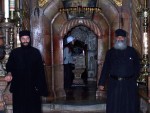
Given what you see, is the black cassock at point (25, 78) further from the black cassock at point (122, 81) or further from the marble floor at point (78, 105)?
the marble floor at point (78, 105)

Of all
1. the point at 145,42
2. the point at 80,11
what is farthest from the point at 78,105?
the point at 80,11

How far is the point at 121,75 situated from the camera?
7141 mm

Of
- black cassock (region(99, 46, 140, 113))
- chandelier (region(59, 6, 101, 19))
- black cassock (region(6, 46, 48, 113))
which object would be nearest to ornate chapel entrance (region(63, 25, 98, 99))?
chandelier (region(59, 6, 101, 19))

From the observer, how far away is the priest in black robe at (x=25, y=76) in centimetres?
684

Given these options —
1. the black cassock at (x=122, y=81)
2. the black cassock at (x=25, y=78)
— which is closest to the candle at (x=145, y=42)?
the black cassock at (x=122, y=81)

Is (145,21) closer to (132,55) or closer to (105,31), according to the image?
(105,31)

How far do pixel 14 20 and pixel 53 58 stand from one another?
191 cm

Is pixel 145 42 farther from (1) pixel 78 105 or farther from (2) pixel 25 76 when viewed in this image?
(2) pixel 25 76

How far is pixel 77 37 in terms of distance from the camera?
51.5 ft

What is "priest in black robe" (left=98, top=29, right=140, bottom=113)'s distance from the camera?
716 cm

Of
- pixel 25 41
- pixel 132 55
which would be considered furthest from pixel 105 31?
pixel 25 41

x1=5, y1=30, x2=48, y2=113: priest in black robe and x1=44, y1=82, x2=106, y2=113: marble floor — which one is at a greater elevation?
x1=5, y1=30, x2=48, y2=113: priest in black robe

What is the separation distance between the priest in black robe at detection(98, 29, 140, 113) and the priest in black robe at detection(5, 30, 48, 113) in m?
1.12

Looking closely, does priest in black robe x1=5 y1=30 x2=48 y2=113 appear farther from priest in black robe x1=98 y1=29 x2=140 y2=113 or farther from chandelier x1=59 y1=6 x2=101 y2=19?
chandelier x1=59 y1=6 x2=101 y2=19
